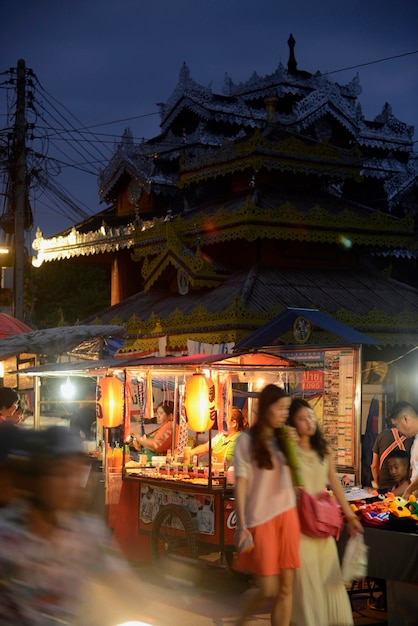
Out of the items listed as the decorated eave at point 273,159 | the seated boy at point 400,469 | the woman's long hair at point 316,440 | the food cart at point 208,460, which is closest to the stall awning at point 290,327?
the food cart at point 208,460

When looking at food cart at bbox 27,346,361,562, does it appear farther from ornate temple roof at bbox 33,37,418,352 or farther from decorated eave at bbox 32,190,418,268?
decorated eave at bbox 32,190,418,268

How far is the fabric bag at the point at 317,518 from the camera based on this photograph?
746cm

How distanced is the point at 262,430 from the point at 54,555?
3333 mm

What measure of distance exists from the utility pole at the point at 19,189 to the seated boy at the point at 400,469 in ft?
52.4

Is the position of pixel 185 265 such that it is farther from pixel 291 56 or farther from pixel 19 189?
pixel 291 56

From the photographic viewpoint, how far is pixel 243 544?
708 cm

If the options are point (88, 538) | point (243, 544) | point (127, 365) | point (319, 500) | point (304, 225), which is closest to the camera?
point (88, 538)

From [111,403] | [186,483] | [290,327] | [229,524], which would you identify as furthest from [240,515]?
[290,327]

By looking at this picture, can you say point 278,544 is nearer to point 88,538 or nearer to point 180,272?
point 88,538

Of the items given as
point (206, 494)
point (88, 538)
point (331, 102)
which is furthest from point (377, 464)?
point (331, 102)

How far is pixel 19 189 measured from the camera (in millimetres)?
24984

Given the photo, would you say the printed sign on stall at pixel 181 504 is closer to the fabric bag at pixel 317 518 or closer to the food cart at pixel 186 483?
the food cart at pixel 186 483

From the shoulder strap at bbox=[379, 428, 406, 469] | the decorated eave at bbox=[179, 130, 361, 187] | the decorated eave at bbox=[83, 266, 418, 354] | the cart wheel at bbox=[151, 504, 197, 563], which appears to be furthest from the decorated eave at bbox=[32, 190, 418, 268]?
the shoulder strap at bbox=[379, 428, 406, 469]

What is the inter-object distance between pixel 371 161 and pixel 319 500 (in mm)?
25631
